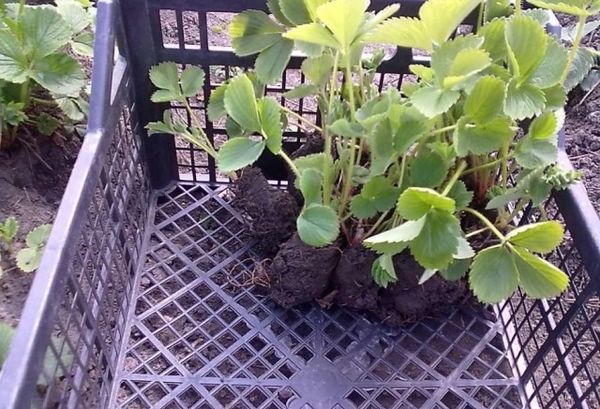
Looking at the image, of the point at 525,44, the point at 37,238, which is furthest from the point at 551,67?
the point at 37,238

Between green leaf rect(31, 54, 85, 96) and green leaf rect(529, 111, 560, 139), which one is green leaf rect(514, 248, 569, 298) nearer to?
green leaf rect(529, 111, 560, 139)

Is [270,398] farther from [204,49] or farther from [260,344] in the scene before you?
[204,49]

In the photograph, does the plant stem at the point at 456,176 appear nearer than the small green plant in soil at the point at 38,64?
Yes

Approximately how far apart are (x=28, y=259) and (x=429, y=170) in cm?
54

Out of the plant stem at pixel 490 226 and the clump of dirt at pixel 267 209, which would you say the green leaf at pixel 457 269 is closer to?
the plant stem at pixel 490 226

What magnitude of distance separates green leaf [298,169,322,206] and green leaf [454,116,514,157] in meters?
0.16

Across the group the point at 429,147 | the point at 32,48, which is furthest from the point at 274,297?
the point at 32,48

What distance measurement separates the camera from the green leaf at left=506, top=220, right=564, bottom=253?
0.60 meters

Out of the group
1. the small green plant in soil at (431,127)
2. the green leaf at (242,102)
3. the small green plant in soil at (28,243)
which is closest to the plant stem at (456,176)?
the small green plant in soil at (431,127)

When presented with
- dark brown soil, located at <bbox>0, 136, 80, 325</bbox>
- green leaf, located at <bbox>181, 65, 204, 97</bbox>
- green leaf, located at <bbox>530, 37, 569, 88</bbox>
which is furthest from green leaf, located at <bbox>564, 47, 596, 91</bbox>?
dark brown soil, located at <bbox>0, 136, 80, 325</bbox>

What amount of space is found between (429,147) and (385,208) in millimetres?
80

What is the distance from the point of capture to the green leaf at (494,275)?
2.05 feet

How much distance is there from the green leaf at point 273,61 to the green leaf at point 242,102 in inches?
1.5

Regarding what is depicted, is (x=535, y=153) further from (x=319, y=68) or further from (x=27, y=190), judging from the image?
(x=27, y=190)
